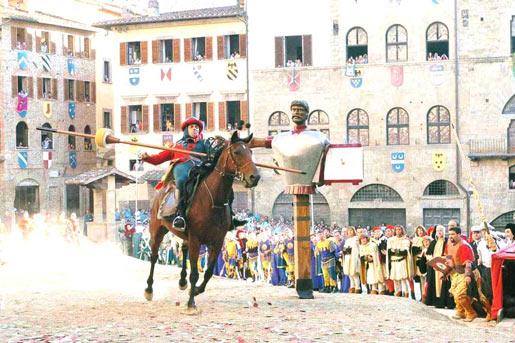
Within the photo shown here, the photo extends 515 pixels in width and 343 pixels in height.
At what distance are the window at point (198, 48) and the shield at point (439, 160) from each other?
13288 millimetres

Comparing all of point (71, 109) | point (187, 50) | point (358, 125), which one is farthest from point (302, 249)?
point (71, 109)

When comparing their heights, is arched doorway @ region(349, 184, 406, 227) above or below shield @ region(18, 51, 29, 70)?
below

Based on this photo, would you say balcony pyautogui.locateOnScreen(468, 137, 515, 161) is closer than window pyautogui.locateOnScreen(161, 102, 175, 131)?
Yes

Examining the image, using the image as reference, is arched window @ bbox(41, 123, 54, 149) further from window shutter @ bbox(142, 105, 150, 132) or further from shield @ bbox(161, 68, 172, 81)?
shield @ bbox(161, 68, 172, 81)

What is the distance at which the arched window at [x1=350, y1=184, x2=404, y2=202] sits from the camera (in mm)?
52438

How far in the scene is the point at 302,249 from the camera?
61.2 feet

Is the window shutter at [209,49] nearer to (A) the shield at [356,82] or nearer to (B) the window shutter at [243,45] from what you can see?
(B) the window shutter at [243,45]

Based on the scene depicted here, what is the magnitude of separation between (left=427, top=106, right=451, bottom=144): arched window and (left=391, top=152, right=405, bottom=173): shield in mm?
1490

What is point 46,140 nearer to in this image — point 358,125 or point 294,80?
point 294,80

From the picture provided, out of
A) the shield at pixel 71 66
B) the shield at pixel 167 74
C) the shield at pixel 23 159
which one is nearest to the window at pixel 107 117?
the shield at pixel 71 66

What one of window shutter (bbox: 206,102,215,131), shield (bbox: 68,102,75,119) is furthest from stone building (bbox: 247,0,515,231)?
shield (bbox: 68,102,75,119)

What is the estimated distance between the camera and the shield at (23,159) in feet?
204

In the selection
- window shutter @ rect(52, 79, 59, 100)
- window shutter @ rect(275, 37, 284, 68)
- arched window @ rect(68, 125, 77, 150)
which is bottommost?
arched window @ rect(68, 125, 77, 150)

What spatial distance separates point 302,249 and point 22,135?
153ft
